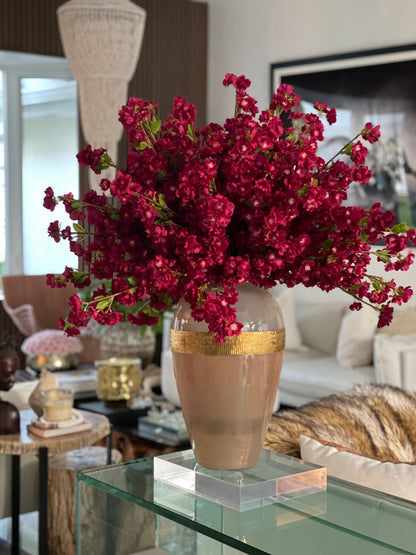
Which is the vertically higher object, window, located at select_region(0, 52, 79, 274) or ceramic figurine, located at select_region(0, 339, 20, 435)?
window, located at select_region(0, 52, 79, 274)

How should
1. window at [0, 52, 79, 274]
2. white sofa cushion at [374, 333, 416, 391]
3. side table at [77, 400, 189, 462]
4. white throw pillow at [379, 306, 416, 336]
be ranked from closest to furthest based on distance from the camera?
side table at [77, 400, 189, 462], white sofa cushion at [374, 333, 416, 391], white throw pillow at [379, 306, 416, 336], window at [0, 52, 79, 274]

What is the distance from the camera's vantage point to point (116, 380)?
3.97 meters

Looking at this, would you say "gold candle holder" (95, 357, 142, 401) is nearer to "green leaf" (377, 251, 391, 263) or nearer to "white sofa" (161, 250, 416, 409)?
"white sofa" (161, 250, 416, 409)

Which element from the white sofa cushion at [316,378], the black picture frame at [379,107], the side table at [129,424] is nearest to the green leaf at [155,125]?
the side table at [129,424]

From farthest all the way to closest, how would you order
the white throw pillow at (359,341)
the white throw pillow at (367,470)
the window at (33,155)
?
1. the window at (33,155)
2. the white throw pillow at (359,341)
3. the white throw pillow at (367,470)

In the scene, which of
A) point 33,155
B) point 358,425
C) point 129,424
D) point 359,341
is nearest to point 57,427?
point 129,424

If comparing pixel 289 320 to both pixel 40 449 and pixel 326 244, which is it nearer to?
pixel 40 449

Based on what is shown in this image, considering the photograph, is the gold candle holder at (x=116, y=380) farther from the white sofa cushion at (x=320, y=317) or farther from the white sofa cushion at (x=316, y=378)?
the white sofa cushion at (x=320, y=317)

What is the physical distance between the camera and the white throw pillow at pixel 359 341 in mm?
4824

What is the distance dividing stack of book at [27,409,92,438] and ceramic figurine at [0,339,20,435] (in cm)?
7

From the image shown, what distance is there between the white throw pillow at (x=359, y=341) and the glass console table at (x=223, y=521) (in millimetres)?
3394

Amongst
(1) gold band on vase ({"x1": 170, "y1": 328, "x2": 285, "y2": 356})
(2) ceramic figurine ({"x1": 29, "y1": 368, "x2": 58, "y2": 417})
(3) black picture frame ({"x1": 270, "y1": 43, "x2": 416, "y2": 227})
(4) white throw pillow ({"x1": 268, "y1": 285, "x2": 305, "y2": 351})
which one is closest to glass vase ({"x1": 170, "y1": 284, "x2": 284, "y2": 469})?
(1) gold band on vase ({"x1": 170, "y1": 328, "x2": 285, "y2": 356})

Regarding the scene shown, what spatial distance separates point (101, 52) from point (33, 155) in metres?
1.74

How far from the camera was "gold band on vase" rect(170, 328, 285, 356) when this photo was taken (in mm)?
1290
